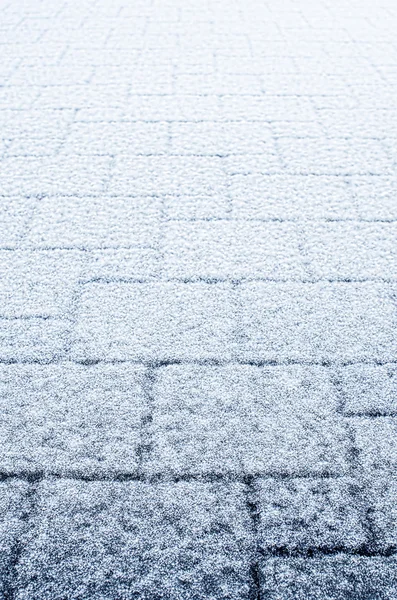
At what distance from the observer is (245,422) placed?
1.67 metres

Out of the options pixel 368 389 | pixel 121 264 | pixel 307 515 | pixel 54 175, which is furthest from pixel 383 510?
pixel 54 175

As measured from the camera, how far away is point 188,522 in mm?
1412

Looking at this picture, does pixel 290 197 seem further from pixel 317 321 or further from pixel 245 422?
pixel 245 422

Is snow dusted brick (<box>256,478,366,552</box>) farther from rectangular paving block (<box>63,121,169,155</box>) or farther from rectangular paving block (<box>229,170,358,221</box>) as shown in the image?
rectangular paving block (<box>63,121,169,155</box>)

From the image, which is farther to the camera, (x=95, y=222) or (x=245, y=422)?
(x=95, y=222)

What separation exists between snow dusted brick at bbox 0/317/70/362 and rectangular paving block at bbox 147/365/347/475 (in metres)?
0.40

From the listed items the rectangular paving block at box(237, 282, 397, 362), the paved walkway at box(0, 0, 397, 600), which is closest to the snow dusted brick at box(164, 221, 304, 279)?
the paved walkway at box(0, 0, 397, 600)

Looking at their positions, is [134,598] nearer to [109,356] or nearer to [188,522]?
[188,522]

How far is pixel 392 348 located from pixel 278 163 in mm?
1507

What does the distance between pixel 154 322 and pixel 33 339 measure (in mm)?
432

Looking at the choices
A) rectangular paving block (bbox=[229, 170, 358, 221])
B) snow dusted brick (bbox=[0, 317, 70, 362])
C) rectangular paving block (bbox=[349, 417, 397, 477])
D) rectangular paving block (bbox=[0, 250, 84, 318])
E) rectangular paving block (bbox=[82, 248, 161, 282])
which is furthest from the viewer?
rectangular paving block (bbox=[229, 170, 358, 221])

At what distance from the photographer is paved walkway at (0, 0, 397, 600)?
4.47 feet

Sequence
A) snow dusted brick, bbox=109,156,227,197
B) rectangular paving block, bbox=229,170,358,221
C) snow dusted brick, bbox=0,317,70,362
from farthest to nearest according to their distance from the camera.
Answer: snow dusted brick, bbox=109,156,227,197 → rectangular paving block, bbox=229,170,358,221 → snow dusted brick, bbox=0,317,70,362

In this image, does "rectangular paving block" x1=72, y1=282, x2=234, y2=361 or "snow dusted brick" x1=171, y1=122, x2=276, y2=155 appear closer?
"rectangular paving block" x1=72, y1=282, x2=234, y2=361
